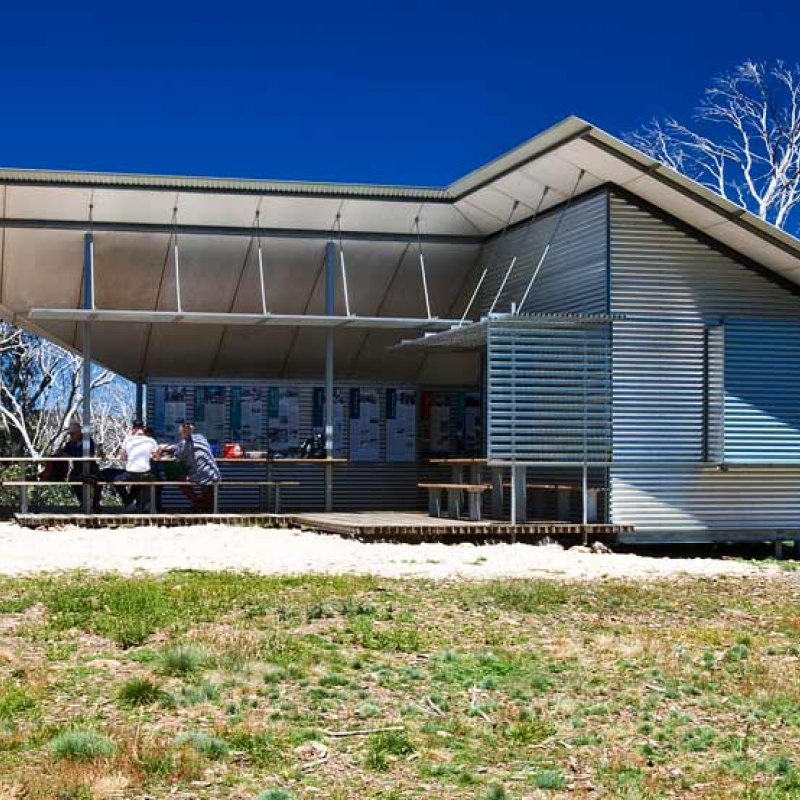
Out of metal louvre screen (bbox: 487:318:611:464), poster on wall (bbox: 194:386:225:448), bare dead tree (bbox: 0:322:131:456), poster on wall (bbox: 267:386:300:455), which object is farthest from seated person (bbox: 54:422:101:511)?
bare dead tree (bbox: 0:322:131:456)

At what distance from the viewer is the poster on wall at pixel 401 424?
22016mm

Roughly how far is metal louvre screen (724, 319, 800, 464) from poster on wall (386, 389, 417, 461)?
6.14 meters

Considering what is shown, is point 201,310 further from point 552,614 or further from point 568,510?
point 552,614

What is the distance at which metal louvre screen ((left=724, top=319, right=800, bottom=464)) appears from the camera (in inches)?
680

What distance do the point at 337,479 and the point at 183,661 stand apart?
1393 cm

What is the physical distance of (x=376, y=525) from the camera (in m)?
16.5

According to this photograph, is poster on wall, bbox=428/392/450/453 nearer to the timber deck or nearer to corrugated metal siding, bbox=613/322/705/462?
the timber deck

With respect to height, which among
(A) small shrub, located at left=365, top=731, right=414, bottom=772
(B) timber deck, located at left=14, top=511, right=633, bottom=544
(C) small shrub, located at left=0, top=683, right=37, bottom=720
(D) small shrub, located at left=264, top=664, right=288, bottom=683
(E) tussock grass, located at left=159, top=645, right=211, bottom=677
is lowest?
(A) small shrub, located at left=365, top=731, right=414, bottom=772

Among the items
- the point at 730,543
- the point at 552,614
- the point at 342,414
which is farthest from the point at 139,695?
the point at 342,414

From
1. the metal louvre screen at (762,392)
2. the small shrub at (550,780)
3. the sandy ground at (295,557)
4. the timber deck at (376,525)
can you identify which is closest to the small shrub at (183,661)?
the small shrub at (550,780)

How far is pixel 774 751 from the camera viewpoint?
265 inches

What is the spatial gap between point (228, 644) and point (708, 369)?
33.7 feet

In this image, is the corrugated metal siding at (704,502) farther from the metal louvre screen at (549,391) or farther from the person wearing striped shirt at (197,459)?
the person wearing striped shirt at (197,459)

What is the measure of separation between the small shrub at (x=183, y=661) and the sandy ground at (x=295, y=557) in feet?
15.4
